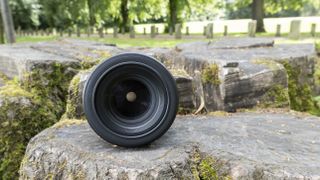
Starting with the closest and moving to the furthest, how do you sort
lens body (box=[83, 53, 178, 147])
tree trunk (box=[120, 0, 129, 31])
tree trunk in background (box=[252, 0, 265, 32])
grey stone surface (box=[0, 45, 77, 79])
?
lens body (box=[83, 53, 178, 147]) < grey stone surface (box=[0, 45, 77, 79]) < tree trunk in background (box=[252, 0, 265, 32]) < tree trunk (box=[120, 0, 129, 31])

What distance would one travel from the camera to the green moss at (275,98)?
492 centimetres

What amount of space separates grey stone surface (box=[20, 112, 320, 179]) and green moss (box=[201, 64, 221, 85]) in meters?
1.06

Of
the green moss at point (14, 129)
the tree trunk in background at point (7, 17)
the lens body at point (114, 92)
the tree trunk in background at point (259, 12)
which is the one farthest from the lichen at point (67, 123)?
the tree trunk in background at point (259, 12)

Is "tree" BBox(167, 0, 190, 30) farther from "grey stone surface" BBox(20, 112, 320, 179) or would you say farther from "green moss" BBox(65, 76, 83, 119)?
"grey stone surface" BBox(20, 112, 320, 179)

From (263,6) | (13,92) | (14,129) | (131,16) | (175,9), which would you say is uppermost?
(263,6)

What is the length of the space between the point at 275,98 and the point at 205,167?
2.23 metres

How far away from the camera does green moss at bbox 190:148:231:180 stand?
299 cm

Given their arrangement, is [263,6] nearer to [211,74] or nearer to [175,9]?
[175,9]

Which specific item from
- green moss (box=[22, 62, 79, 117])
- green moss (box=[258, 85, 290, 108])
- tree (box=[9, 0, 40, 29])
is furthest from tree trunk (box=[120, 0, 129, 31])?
green moss (box=[258, 85, 290, 108])

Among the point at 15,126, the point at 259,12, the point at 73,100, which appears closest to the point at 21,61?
the point at 15,126

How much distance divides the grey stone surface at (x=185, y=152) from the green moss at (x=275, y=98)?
1059 mm

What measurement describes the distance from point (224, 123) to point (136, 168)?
4.33 feet

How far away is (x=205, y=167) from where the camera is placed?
306cm

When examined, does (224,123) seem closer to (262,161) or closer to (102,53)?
(262,161)
